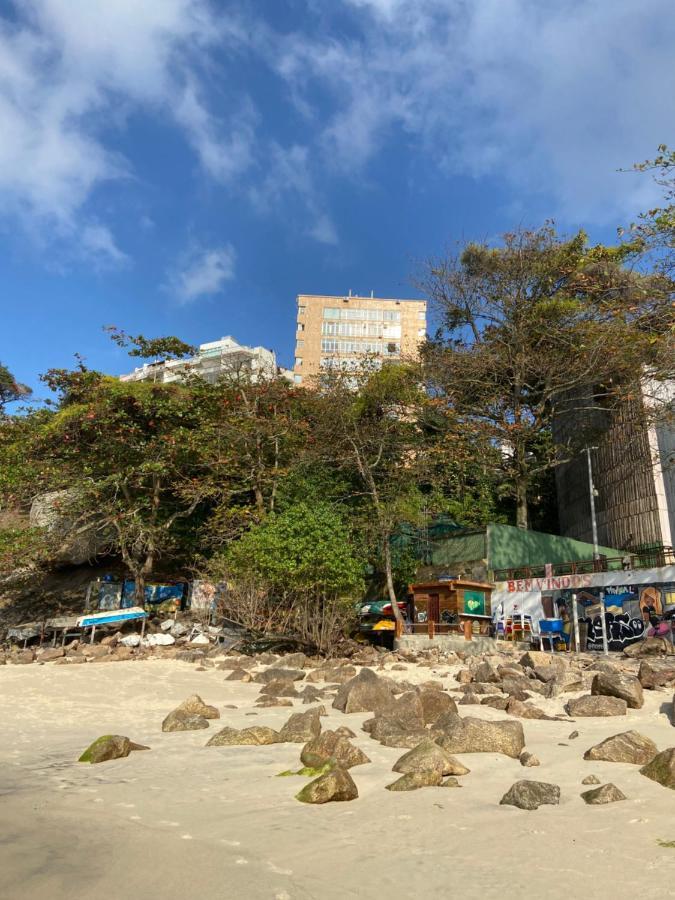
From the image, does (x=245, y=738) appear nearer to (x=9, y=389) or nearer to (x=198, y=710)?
(x=198, y=710)

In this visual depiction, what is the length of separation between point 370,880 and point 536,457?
26.5 metres

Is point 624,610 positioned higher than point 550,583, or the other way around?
point 550,583

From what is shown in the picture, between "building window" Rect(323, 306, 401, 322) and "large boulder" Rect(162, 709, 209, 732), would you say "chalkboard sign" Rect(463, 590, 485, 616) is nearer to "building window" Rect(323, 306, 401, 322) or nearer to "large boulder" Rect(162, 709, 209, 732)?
"large boulder" Rect(162, 709, 209, 732)

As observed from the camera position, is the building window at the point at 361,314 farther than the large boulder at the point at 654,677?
Yes

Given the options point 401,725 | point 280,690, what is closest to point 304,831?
point 401,725

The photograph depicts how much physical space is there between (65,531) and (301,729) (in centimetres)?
1846

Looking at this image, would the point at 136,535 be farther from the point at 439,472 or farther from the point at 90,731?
the point at 90,731

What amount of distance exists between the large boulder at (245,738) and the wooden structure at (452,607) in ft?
43.1

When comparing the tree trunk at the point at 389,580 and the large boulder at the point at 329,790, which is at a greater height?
the tree trunk at the point at 389,580

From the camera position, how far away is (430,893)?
3137 mm

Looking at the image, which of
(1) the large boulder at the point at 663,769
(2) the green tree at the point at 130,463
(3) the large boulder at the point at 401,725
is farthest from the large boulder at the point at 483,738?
(2) the green tree at the point at 130,463

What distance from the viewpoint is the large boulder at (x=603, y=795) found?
4462mm

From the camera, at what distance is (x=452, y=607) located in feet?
66.5

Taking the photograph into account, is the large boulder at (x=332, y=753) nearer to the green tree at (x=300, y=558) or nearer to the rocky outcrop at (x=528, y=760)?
the rocky outcrop at (x=528, y=760)
